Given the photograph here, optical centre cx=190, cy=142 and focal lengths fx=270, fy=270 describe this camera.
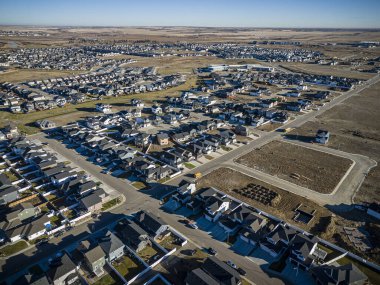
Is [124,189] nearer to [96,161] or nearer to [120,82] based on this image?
[96,161]

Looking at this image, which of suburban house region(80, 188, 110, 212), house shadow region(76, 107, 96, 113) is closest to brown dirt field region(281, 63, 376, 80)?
house shadow region(76, 107, 96, 113)

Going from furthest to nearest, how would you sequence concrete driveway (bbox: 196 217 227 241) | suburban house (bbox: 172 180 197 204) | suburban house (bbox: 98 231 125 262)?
1. suburban house (bbox: 172 180 197 204)
2. concrete driveway (bbox: 196 217 227 241)
3. suburban house (bbox: 98 231 125 262)

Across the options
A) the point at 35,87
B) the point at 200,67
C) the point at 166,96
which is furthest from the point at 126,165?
the point at 200,67

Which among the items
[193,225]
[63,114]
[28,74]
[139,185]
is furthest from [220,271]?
[28,74]

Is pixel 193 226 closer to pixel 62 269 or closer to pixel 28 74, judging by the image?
pixel 62 269

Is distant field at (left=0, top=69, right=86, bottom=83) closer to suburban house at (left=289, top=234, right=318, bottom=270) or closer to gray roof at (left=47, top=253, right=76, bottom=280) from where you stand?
gray roof at (left=47, top=253, right=76, bottom=280)

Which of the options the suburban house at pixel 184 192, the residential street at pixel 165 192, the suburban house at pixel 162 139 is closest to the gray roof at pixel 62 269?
the residential street at pixel 165 192
